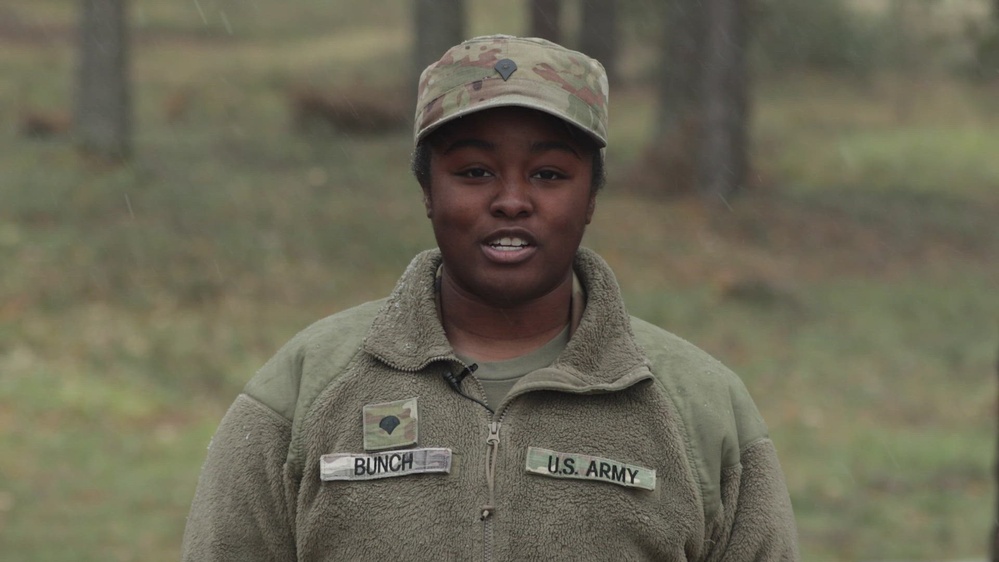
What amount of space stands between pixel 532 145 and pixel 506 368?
441 mm

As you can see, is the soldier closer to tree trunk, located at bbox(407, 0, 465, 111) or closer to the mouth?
the mouth

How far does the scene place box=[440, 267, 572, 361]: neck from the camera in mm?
2725

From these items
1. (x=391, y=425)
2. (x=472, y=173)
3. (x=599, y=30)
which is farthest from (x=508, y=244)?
(x=599, y=30)

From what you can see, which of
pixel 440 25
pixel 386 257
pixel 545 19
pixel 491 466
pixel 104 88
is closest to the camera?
pixel 491 466

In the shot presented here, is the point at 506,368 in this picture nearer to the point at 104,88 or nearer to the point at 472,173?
the point at 472,173

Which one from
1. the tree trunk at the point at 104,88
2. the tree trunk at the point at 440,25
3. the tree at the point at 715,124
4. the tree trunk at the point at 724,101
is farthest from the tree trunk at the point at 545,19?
the tree trunk at the point at 104,88

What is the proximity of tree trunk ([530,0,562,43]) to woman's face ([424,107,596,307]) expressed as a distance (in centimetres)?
1773

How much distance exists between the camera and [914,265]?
16.7 m

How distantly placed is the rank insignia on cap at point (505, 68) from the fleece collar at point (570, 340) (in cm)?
46

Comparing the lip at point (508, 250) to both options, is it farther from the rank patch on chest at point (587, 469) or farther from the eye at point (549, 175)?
the rank patch on chest at point (587, 469)

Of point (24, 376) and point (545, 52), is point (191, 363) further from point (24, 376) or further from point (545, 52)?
point (545, 52)

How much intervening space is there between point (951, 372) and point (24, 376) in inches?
309

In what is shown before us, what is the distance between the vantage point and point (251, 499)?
2.63 metres

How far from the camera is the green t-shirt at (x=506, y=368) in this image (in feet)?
8.71
